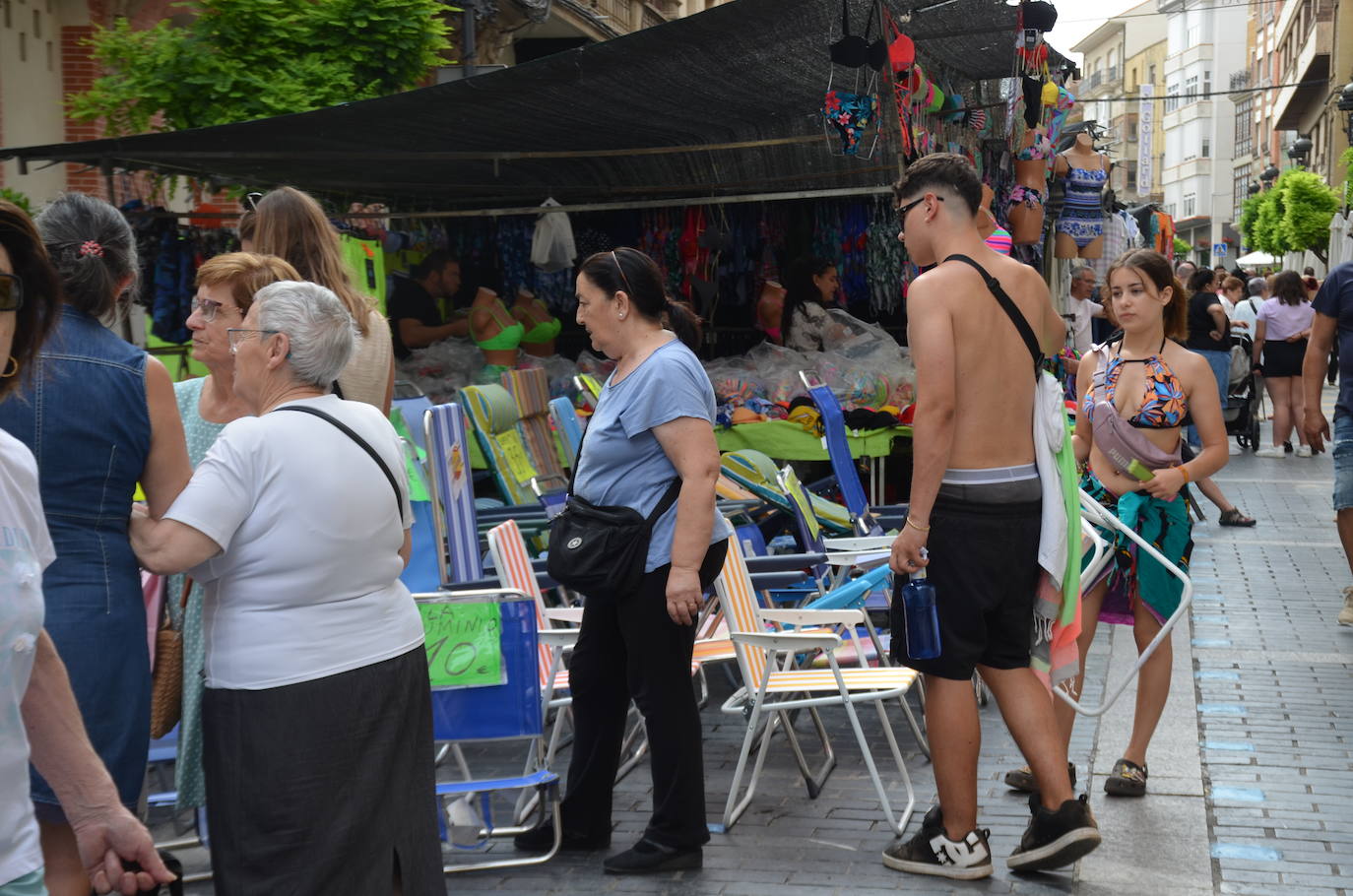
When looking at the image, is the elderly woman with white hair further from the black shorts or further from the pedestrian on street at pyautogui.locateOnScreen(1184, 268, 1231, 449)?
the pedestrian on street at pyautogui.locateOnScreen(1184, 268, 1231, 449)

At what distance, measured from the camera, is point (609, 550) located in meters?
4.20

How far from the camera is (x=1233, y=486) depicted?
13.2 meters

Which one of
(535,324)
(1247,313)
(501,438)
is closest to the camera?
(501,438)

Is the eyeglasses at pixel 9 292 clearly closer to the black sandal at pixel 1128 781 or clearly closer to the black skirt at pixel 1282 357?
the black sandal at pixel 1128 781

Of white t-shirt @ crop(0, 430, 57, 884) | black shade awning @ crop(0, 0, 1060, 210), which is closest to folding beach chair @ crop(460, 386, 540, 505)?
black shade awning @ crop(0, 0, 1060, 210)

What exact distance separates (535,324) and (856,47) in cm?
446

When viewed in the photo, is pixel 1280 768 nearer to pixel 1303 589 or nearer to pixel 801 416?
pixel 1303 589

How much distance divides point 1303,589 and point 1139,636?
4072 millimetres

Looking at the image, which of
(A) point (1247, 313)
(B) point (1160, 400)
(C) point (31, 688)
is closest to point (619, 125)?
(B) point (1160, 400)

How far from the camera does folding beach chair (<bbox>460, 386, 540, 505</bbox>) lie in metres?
7.87

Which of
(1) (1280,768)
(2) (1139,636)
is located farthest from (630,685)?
(1) (1280,768)

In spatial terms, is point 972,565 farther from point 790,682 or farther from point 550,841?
point 550,841

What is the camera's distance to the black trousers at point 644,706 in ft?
14.0

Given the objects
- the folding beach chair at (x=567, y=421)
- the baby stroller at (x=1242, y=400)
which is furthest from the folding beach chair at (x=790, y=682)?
the baby stroller at (x=1242, y=400)
